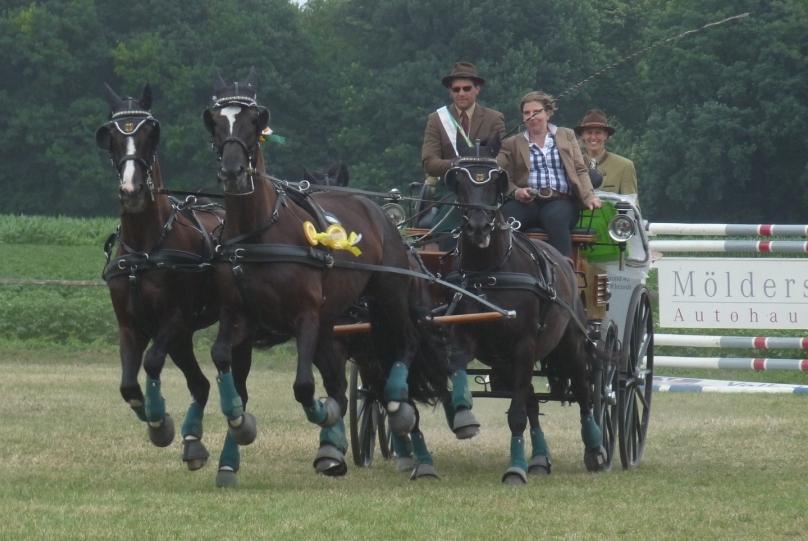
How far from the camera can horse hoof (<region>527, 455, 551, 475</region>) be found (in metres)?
8.93

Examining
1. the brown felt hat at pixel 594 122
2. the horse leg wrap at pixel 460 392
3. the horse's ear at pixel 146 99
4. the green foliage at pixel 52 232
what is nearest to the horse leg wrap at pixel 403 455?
the horse leg wrap at pixel 460 392

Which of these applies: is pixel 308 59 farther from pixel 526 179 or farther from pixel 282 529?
pixel 282 529

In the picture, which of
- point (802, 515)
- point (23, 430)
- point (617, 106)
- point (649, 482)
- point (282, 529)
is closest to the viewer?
point (282, 529)

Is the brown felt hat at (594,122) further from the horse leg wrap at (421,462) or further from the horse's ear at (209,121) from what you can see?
the horse's ear at (209,121)

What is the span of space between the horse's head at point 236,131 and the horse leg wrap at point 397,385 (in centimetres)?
158

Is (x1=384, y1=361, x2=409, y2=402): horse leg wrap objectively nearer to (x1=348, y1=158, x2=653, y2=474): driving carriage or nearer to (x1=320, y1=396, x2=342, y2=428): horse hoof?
(x1=320, y1=396, x2=342, y2=428): horse hoof

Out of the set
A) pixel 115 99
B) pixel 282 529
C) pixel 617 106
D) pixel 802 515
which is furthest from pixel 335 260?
pixel 617 106

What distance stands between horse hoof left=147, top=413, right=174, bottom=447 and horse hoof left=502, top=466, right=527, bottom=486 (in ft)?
6.12

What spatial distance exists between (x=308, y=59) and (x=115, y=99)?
43101 millimetres

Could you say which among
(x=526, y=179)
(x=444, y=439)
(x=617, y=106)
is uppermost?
(x=617, y=106)

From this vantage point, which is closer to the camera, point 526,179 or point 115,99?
point 115,99

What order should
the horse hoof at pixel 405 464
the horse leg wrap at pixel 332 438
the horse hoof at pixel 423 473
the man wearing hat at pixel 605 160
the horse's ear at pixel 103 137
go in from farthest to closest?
the man wearing hat at pixel 605 160 → the horse hoof at pixel 405 464 → the horse hoof at pixel 423 473 → the horse leg wrap at pixel 332 438 → the horse's ear at pixel 103 137

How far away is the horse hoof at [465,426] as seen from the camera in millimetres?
8195

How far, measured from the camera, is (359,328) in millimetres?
8547
